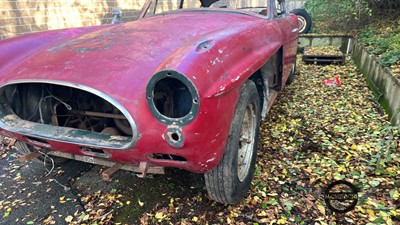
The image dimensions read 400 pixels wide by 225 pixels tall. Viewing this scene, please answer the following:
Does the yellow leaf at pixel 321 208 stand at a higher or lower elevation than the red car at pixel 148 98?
lower

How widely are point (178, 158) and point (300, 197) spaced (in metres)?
1.15

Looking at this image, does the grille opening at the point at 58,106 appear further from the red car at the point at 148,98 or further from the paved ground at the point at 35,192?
the paved ground at the point at 35,192

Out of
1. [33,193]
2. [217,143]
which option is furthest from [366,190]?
[33,193]

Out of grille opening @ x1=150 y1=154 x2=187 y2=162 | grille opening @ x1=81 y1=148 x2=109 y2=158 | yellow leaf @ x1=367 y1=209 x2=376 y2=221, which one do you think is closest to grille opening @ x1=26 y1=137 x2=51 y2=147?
grille opening @ x1=81 y1=148 x2=109 y2=158

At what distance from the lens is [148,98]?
152 cm

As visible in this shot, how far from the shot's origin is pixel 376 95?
13.9ft

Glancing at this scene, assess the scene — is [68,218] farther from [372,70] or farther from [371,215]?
[372,70]

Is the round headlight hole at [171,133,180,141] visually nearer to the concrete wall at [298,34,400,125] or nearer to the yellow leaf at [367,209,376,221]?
the yellow leaf at [367,209,376,221]

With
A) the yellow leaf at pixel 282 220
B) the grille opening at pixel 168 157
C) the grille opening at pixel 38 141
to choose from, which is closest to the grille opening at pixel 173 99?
the grille opening at pixel 168 157

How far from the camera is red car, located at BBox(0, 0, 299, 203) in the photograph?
1534 mm

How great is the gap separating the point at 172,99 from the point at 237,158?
1.94 ft

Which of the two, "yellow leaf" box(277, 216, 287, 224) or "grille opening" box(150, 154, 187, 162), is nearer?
"grille opening" box(150, 154, 187, 162)

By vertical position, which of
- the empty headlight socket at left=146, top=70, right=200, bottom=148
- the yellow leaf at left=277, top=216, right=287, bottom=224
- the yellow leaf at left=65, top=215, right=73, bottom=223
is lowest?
the yellow leaf at left=65, top=215, right=73, bottom=223

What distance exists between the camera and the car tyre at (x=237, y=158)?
73.0 inches
